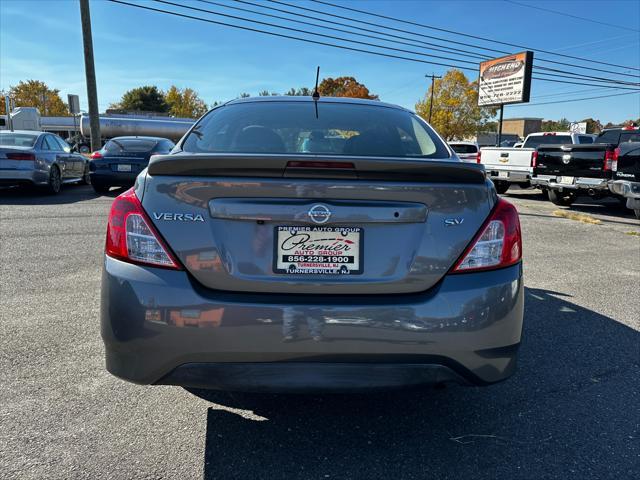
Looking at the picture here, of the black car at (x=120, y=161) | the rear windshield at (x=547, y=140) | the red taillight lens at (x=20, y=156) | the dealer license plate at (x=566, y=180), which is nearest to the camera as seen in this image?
the red taillight lens at (x=20, y=156)

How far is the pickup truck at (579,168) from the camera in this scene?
1090cm

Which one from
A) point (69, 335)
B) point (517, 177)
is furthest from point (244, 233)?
point (517, 177)

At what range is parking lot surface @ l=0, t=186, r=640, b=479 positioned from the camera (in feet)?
7.16

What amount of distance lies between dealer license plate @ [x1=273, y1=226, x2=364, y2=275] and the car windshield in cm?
1128

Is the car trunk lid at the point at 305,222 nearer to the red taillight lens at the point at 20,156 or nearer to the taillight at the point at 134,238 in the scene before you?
the taillight at the point at 134,238

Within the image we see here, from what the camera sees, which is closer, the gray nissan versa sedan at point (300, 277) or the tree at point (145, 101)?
the gray nissan versa sedan at point (300, 277)

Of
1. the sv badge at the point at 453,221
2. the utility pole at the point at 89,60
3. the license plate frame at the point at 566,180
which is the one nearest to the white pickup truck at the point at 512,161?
the license plate frame at the point at 566,180

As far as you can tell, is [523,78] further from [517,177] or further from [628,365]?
[628,365]

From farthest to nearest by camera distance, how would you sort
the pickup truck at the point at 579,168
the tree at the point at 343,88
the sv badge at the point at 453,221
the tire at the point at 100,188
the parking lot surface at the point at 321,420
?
the tree at the point at 343,88 → the tire at the point at 100,188 → the pickup truck at the point at 579,168 → the parking lot surface at the point at 321,420 → the sv badge at the point at 453,221

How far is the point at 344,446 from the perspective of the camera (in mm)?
2348

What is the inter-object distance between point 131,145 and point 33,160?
2122 millimetres

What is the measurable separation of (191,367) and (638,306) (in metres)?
4.35

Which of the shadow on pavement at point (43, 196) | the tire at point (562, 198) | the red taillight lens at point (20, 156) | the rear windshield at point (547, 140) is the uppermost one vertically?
the rear windshield at point (547, 140)

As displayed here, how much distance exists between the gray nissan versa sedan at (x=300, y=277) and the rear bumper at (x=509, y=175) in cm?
1311
